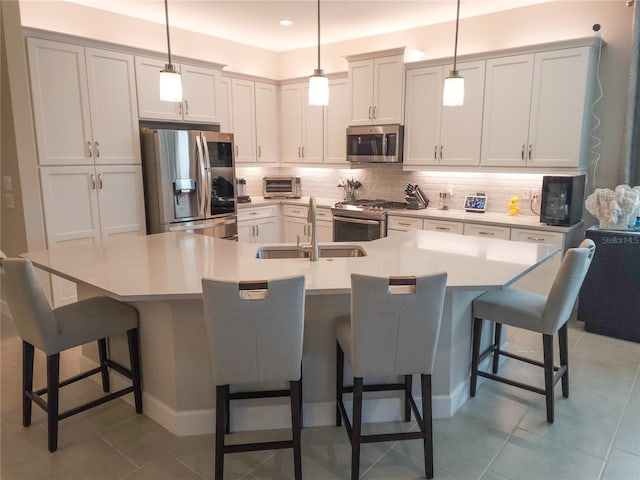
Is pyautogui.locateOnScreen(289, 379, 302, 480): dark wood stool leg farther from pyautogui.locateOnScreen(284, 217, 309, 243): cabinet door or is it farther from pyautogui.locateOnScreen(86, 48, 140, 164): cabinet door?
pyautogui.locateOnScreen(284, 217, 309, 243): cabinet door

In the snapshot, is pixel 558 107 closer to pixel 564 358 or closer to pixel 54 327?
pixel 564 358

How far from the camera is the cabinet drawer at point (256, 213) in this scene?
546 centimetres

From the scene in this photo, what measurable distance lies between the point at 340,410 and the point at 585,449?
1252 millimetres

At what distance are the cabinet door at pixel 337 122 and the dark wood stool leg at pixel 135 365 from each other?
3681 mm

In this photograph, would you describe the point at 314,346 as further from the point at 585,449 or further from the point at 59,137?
the point at 59,137

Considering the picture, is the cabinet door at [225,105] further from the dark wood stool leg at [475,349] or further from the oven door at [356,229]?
the dark wood stool leg at [475,349]

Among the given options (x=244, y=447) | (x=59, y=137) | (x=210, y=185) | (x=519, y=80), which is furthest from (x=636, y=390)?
(x=59, y=137)

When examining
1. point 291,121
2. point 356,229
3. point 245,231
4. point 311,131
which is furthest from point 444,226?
point 291,121

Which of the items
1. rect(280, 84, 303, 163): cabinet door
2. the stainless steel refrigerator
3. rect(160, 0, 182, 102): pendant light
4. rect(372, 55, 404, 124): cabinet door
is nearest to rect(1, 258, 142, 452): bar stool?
rect(160, 0, 182, 102): pendant light

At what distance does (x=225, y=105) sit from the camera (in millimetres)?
5324

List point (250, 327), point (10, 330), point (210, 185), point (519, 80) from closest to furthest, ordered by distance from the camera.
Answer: point (250, 327) → point (10, 330) → point (519, 80) → point (210, 185)

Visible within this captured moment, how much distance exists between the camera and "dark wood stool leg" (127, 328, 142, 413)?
2.47 metres

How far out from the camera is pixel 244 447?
2.00 metres

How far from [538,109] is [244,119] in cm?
332
